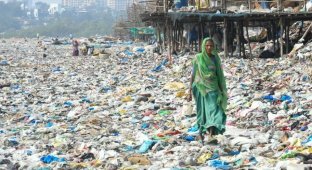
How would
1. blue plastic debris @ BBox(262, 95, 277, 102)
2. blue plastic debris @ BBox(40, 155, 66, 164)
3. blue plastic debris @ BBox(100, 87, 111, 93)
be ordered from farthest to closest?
blue plastic debris @ BBox(100, 87, 111, 93)
blue plastic debris @ BBox(262, 95, 277, 102)
blue plastic debris @ BBox(40, 155, 66, 164)

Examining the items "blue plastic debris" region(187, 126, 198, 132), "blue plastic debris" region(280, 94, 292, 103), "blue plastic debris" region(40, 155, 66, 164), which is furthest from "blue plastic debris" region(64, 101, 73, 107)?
"blue plastic debris" region(40, 155, 66, 164)

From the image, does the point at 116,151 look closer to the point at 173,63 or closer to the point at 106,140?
the point at 106,140

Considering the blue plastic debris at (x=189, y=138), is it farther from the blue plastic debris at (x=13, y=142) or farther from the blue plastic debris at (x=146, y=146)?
the blue plastic debris at (x=13, y=142)

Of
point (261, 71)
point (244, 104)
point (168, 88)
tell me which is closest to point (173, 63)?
point (261, 71)

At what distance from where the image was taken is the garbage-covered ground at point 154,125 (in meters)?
5.47

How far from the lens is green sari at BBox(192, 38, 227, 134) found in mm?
5984

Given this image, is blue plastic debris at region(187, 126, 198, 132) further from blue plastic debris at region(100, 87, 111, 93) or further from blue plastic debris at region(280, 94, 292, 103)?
blue plastic debris at region(100, 87, 111, 93)

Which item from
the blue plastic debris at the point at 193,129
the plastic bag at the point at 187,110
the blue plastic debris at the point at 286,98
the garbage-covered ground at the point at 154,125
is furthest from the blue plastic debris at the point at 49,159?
the blue plastic debris at the point at 286,98

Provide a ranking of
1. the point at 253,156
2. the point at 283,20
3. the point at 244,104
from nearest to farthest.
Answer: the point at 253,156 < the point at 244,104 < the point at 283,20

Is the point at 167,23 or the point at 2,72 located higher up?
the point at 167,23

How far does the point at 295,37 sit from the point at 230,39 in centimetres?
237

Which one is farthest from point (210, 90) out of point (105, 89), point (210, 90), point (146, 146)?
point (105, 89)

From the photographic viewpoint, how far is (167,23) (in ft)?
67.2

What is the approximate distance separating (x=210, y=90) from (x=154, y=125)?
1.99m
